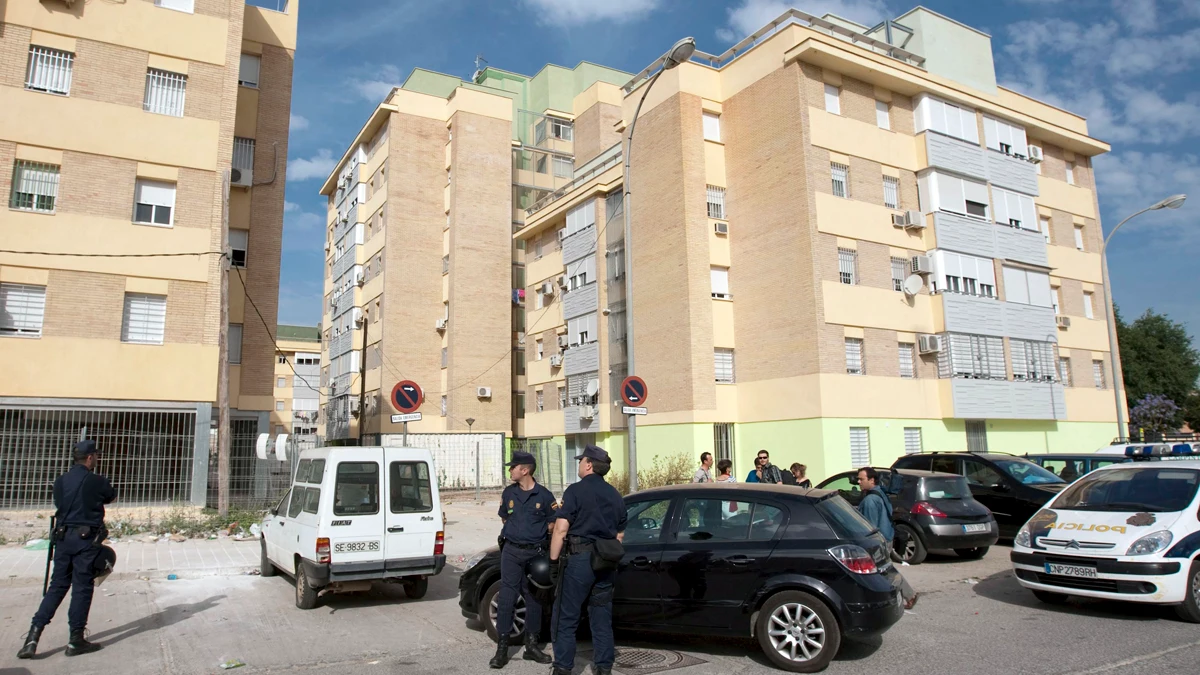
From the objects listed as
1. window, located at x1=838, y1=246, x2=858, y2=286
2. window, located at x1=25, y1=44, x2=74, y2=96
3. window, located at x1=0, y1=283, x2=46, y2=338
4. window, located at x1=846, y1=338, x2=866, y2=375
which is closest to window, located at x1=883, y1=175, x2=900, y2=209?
window, located at x1=838, y1=246, x2=858, y2=286

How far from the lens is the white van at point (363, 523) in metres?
8.84

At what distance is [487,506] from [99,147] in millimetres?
14835

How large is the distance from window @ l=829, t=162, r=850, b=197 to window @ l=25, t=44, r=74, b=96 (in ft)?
71.7

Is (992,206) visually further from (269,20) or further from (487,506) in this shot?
(269,20)

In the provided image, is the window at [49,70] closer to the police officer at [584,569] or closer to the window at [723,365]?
the window at [723,365]

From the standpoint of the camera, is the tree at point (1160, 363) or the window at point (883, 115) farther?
the tree at point (1160, 363)

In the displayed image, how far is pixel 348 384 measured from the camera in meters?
40.0

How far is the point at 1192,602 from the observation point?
310 inches

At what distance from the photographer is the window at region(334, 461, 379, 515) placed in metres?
9.04

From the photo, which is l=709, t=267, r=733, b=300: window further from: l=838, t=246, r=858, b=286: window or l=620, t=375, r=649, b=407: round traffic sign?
l=620, t=375, r=649, b=407: round traffic sign

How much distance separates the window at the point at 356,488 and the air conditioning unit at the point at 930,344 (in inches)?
820

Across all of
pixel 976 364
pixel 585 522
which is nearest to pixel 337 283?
pixel 976 364

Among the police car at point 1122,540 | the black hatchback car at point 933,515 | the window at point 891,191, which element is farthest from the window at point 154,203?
the window at point 891,191

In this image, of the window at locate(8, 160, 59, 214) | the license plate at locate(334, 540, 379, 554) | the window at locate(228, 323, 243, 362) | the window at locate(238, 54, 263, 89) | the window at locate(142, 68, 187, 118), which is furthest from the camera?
the window at locate(238, 54, 263, 89)
